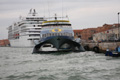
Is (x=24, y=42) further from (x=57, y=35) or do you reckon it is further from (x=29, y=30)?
(x=57, y=35)

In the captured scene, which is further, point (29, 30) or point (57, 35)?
point (29, 30)

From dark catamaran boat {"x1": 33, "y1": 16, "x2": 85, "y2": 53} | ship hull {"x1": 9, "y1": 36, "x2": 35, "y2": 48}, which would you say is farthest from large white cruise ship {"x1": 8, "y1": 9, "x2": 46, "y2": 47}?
dark catamaran boat {"x1": 33, "y1": 16, "x2": 85, "y2": 53}

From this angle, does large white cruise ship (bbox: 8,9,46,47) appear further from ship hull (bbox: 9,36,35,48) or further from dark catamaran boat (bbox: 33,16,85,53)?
dark catamaran boat (bbox: 33,16,85,53)

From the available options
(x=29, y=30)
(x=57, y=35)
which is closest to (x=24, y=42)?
(x=29, y=30)

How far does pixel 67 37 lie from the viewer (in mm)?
41094

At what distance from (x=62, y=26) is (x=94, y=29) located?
7175cm

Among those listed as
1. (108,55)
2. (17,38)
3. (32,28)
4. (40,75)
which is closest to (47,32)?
(108,55)

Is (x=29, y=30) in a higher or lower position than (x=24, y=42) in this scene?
higher

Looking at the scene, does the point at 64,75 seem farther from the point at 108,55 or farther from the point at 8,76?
the point at 108,55

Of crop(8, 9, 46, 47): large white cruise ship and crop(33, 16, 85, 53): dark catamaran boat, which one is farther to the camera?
crop(8, 9, 46, 47): large white cruise ship

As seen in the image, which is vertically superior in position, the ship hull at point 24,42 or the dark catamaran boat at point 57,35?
the dark catamaran boat at point 57,35

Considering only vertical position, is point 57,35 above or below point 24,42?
above

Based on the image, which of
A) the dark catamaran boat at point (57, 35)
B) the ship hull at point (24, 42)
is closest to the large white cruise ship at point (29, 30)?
the ship hull at point (24, 42)

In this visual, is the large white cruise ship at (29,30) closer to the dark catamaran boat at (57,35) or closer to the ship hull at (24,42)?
the ship hull at (24,42)
